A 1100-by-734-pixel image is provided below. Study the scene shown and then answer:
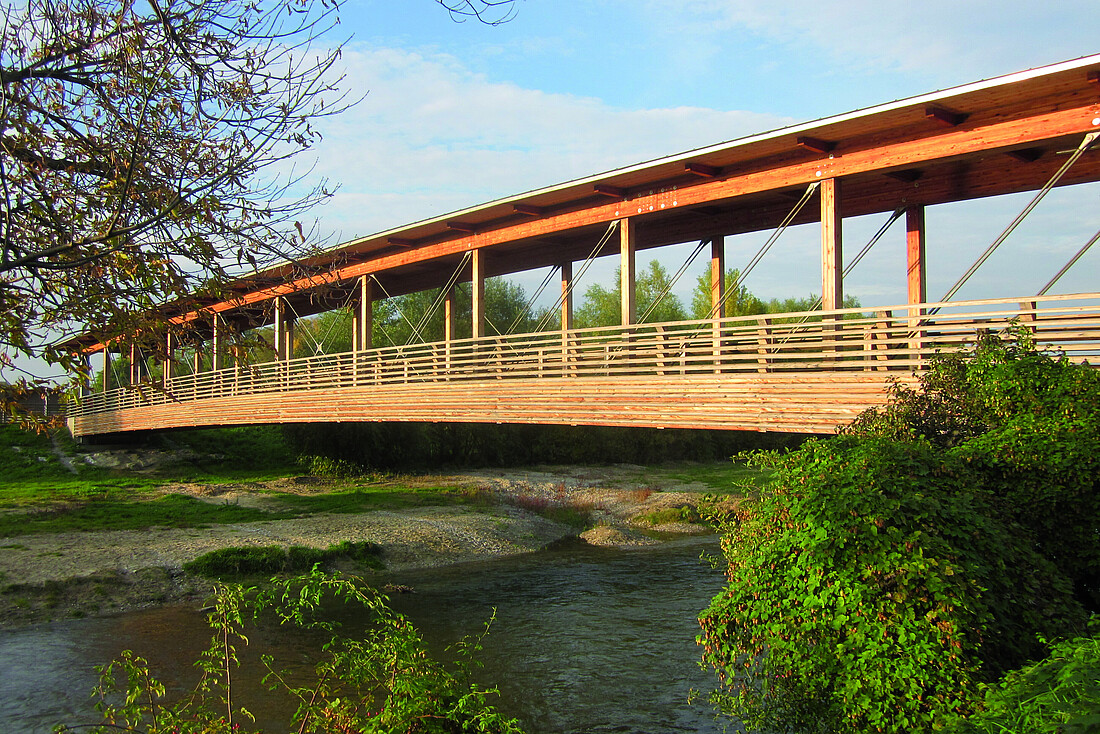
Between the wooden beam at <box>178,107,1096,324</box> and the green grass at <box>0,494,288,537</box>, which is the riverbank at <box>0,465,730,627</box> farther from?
the wooden beam at <box>178,107,1096,324</box>

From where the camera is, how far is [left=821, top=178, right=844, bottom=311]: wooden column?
12.5 meters

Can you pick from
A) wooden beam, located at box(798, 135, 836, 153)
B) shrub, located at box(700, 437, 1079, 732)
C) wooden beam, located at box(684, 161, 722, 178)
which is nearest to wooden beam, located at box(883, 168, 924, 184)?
wooden beam, located at box(798, 135, 836, 153)

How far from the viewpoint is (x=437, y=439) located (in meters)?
32.0

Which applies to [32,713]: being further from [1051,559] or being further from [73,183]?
[1051,559]

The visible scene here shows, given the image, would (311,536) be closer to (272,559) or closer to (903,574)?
(272,559)

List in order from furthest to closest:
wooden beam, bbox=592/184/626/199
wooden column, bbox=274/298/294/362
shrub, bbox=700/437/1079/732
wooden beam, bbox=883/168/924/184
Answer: wooden column, bbox=274/298/294/362
wooden beam, bbox=592/184/626/199
wooden beam, bbox=883/168/924/184
shrub, bbox=700/437/1079/732

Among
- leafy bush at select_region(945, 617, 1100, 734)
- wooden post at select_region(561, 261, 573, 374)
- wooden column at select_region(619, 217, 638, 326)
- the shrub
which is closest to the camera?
leafy bush at select_region(945, 617, 1100, 734)

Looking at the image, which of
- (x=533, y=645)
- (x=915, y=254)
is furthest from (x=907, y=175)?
(x=533, y=645)

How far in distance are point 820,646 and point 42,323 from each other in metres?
5.22

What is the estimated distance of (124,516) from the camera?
19156 mm

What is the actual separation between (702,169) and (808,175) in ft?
6.94

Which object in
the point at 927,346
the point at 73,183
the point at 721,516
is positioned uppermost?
the point at 73,183

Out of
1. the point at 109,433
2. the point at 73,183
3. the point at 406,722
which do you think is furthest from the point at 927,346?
the point at 109,433

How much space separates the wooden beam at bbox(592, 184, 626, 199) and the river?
710 centimetres
